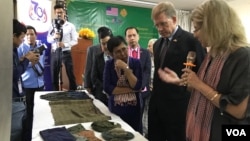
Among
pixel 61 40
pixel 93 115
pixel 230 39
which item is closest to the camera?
pixel 230 39

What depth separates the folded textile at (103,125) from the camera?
1.61 m

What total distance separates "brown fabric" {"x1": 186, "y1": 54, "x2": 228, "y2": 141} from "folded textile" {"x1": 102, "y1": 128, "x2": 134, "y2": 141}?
13.3 inches

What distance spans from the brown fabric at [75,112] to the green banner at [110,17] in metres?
4.06

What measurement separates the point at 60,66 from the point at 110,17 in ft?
9.36

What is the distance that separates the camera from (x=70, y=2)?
19.7 ft

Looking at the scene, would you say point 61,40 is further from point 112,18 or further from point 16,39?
point 112,18

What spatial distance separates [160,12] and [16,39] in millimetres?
1199

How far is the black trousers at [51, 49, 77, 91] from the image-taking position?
157 inches

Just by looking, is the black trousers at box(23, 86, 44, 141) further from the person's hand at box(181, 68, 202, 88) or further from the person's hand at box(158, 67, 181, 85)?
the person's hand at box(181, 68, 202, 88)

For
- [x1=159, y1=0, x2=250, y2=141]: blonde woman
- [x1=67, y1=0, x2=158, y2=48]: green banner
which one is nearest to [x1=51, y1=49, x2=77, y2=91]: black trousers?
[x1=67, y1=0, x2=158, y2=48]: green banner

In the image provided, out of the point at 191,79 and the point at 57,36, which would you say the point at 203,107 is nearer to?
the point at 191,79

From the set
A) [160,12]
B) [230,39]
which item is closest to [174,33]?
[160,12]

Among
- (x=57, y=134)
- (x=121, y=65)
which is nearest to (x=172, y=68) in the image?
(x=121, y=65)

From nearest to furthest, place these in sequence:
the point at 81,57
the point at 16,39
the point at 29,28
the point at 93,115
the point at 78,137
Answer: the point at 78,137 < the point at 93,115 < the point at 16,39 < the point at 29,28 < the point at 81,57
